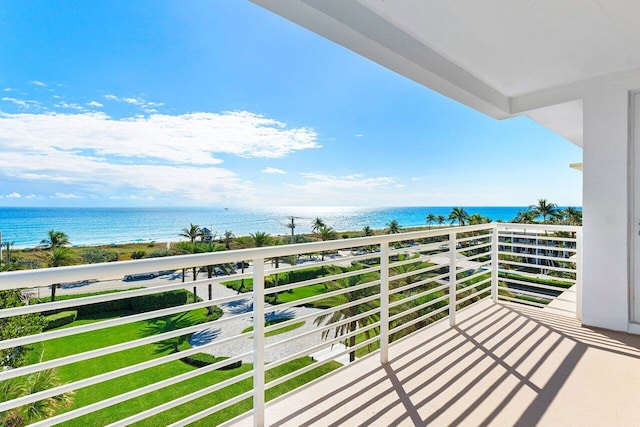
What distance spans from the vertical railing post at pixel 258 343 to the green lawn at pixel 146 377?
24.9ft

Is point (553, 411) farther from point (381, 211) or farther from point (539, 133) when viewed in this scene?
point (539, 133)

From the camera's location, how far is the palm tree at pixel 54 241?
18.3 metres

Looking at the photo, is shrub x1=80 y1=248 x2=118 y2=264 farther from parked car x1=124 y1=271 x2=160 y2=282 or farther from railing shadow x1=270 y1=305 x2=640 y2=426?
railing shadow x1=270 y1=305 x2=640 y2=426

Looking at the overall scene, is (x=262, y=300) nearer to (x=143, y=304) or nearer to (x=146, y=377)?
(x=146, y=377)

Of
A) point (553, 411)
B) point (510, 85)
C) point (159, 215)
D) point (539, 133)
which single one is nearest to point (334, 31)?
point (510, 85)

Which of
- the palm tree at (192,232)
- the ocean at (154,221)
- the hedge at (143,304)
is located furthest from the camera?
the ocean at (154,221)

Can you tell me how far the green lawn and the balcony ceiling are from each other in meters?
8.48

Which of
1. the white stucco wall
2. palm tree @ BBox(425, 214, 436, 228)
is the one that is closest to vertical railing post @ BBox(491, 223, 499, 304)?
the white stucco wall

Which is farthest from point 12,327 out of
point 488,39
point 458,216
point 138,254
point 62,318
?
point 458,216

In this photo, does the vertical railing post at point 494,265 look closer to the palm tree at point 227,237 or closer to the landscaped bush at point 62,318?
the landscaped bush at point 62,318

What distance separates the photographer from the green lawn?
31.8ft

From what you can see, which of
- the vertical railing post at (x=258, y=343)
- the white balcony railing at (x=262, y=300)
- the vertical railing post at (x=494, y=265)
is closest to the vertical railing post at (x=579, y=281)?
the white balcony railing at (x=262, y=300)

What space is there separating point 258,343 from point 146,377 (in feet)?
43.6

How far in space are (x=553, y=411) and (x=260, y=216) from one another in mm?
26649
